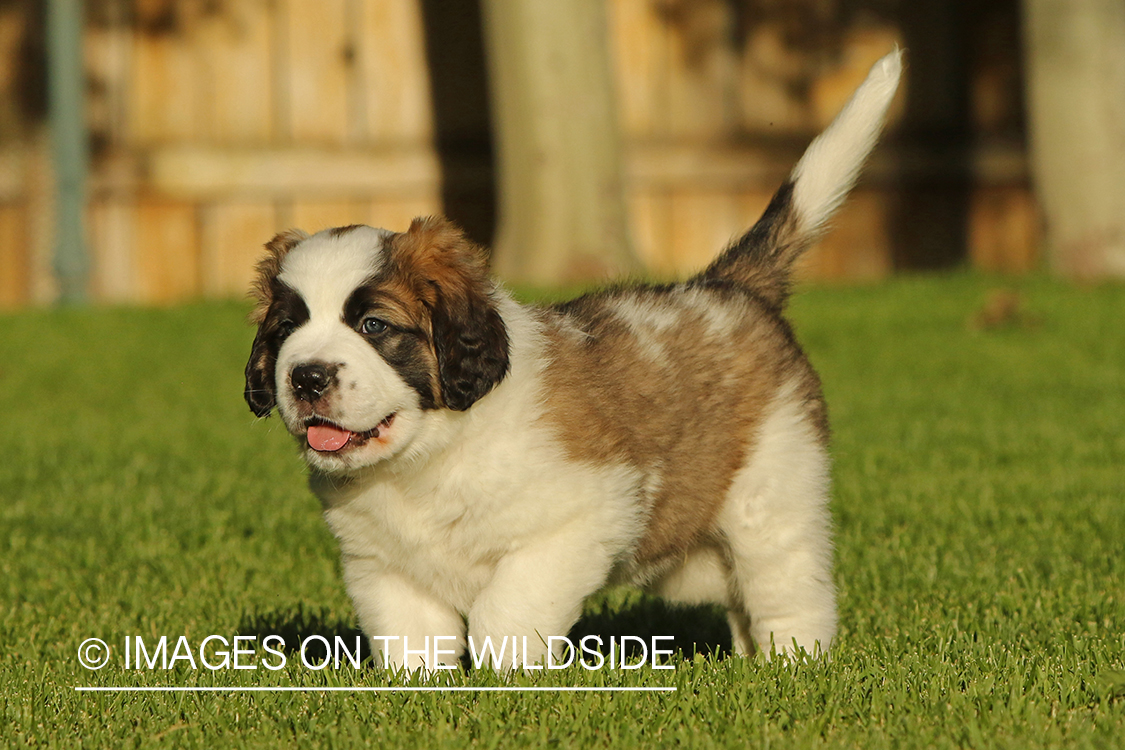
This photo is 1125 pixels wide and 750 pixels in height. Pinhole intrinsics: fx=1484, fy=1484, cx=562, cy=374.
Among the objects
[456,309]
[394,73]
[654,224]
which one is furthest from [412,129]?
[456,309]

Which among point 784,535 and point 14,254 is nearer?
point 784,535

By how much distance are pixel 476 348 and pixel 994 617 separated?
5.64ft

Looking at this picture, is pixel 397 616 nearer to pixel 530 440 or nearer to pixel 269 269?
pixel 530 440

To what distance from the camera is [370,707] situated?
3.19 metres

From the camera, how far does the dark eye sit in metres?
3.32

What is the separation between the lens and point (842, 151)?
13.7 ft

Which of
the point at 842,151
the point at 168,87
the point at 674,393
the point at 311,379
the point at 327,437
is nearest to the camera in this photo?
the point at 311,379

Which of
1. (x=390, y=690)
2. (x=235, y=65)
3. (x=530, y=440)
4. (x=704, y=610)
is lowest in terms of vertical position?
(x=704, y=610)

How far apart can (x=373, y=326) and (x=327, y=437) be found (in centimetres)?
27

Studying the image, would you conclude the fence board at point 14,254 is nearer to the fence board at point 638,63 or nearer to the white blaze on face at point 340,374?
the fence board at point 638,63

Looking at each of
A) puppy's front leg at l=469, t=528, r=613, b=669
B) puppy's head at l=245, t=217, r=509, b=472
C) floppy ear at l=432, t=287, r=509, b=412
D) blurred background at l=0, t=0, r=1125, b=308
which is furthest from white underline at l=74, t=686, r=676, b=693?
blurred background at l=0, t=0, r=1125, b=308

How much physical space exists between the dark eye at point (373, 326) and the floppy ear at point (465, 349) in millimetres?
133

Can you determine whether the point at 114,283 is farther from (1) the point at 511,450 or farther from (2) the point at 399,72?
(1) the point at 511,450

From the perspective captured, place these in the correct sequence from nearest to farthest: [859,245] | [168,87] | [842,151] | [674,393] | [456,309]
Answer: [456,309] → [674,393] → [842,151] → [168,87] → [859,245]
